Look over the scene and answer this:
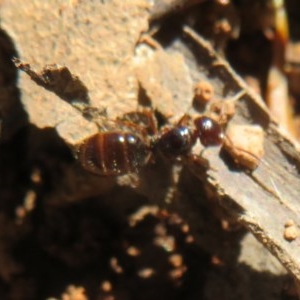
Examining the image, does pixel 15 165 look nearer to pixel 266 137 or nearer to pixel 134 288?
pixel 134 288

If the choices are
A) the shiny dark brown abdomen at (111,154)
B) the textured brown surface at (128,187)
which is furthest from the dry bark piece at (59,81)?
the shiny dark brown abdomen at (111,154)

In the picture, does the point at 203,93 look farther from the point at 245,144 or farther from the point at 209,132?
the point at 245,144

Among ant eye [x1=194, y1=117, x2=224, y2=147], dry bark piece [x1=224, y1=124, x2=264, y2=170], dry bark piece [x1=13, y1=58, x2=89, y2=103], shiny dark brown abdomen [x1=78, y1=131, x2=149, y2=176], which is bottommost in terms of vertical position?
shiny dark brown abdomen [x1=78, y1=131, x2=149, y2=176]

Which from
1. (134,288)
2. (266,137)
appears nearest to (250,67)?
(266,137)

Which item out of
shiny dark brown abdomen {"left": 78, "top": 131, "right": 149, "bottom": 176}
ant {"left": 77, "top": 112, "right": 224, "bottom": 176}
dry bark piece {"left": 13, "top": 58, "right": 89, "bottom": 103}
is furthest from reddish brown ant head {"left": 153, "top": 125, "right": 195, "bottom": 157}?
dry bark piece {"left": 13, "top": 58, "right": 89, "bottom": 103}

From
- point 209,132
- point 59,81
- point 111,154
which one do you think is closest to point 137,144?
point 111,154

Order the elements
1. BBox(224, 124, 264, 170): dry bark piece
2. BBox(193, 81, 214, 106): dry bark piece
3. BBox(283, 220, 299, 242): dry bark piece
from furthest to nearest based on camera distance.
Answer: BBox(193, 81, 214, 106): dry bark piece
BBox(224, 124, 264, 170): dry bark piece
BBox(283, 220, 299, 242): dry bark piece

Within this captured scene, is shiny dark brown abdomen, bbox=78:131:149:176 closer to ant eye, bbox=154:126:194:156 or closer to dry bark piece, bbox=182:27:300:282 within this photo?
ant eye, bbox=154:126:194:156

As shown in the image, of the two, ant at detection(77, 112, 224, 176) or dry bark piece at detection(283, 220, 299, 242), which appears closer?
dry bark piece at detection(283, 220, 299, 242)
